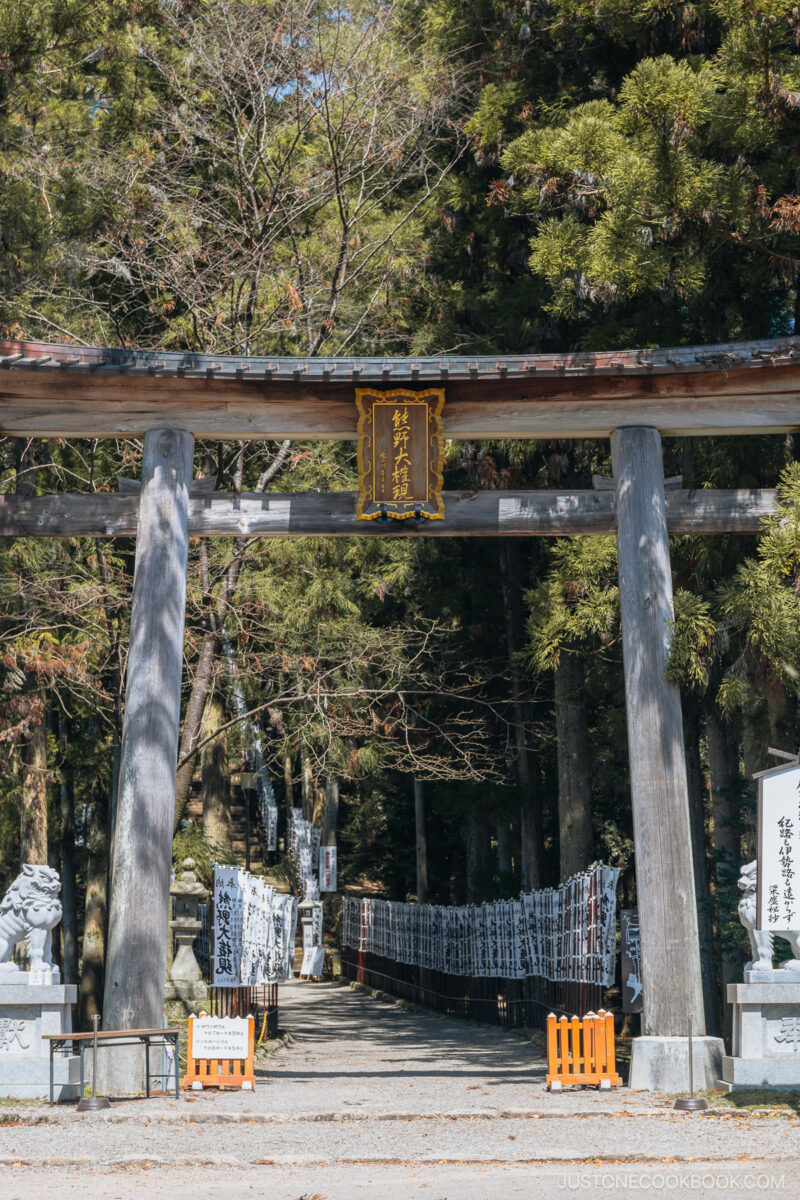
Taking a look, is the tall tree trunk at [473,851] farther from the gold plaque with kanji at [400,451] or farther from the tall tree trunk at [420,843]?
the gold plaque with kanji at [400,451]

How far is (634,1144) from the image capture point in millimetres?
6648

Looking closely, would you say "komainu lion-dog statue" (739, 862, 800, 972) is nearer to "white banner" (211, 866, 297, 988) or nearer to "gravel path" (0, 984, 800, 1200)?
"gravel path" (0, 984, 800, 1200)

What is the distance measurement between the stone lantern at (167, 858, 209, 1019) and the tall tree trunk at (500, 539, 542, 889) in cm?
549

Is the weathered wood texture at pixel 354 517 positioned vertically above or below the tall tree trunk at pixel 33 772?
above

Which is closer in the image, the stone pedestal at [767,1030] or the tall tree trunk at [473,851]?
the stone pedestal at [767,1030]

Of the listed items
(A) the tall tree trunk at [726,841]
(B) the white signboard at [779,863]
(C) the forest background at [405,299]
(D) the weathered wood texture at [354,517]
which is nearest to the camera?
(B) the white signboard at [779,863]

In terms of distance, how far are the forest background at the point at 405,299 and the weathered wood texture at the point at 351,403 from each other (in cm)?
100

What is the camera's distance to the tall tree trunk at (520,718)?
57.2 feet

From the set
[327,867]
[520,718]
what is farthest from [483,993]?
[327,867]

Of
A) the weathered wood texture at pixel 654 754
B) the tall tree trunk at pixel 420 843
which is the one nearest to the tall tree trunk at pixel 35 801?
the weathered wood texture at pixel 654 754

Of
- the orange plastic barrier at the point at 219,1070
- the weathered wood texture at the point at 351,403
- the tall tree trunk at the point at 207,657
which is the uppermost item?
the weathered wood texture at the point at 351,403

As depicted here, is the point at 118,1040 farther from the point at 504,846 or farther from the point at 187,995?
the point at 504,846

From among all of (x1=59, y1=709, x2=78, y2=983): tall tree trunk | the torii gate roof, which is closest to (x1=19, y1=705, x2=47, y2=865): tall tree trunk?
(x1=59, y1=709, x2=78, y2=983): tall tree trunk

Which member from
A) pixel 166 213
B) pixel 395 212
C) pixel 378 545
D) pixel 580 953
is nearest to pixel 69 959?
pixel 378 545
